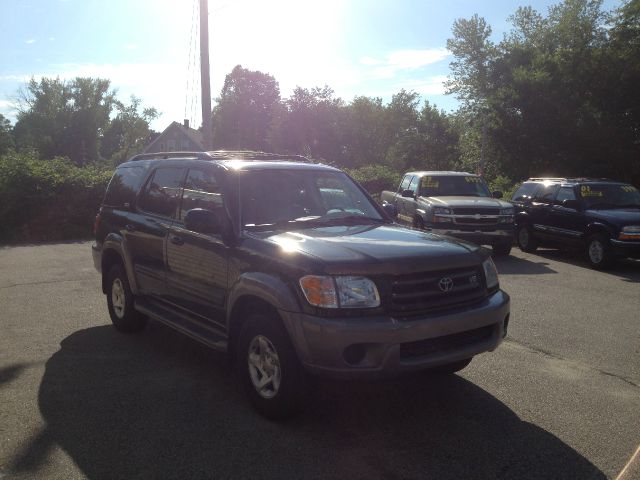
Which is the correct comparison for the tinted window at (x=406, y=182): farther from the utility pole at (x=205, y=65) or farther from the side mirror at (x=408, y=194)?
the utility pole at (x=205, y=65)

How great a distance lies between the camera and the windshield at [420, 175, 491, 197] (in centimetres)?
1315

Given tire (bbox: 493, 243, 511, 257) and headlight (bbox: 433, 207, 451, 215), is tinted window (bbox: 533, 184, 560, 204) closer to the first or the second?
tire (bbox: 493, 243, 511, 257)

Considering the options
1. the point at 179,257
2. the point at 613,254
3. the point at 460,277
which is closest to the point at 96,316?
the point at 179,257

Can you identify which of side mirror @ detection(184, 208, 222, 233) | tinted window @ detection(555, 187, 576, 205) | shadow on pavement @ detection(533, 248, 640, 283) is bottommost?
shadow on pavement @ detection(533, 248, 640, 283)

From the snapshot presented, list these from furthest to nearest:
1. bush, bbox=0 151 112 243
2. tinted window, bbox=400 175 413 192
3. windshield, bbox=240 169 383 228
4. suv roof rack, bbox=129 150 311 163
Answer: bush, bbox=0 151 112 243 → tinted window, bbox=400 175 413 192 → suv roof rack, bbox=129 150 311 163 → windshield, bbox=240 169 383 228

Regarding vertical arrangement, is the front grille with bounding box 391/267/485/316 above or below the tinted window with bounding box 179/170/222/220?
below

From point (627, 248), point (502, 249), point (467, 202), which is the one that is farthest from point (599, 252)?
point (467, 202)

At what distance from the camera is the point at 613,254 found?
10898 millimetres

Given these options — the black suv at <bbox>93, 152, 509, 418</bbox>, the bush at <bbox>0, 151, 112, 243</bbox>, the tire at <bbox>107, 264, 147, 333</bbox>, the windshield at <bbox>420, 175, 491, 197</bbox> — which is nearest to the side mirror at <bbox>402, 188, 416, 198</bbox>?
the windshield at <bbox>420, 175, 491, 197</bbox>

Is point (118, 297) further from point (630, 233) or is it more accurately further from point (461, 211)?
point (630, 233)

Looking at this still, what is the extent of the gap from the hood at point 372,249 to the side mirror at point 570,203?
340 inches

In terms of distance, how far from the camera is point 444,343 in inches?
156

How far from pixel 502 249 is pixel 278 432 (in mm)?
9689

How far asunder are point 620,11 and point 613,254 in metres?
17.7
